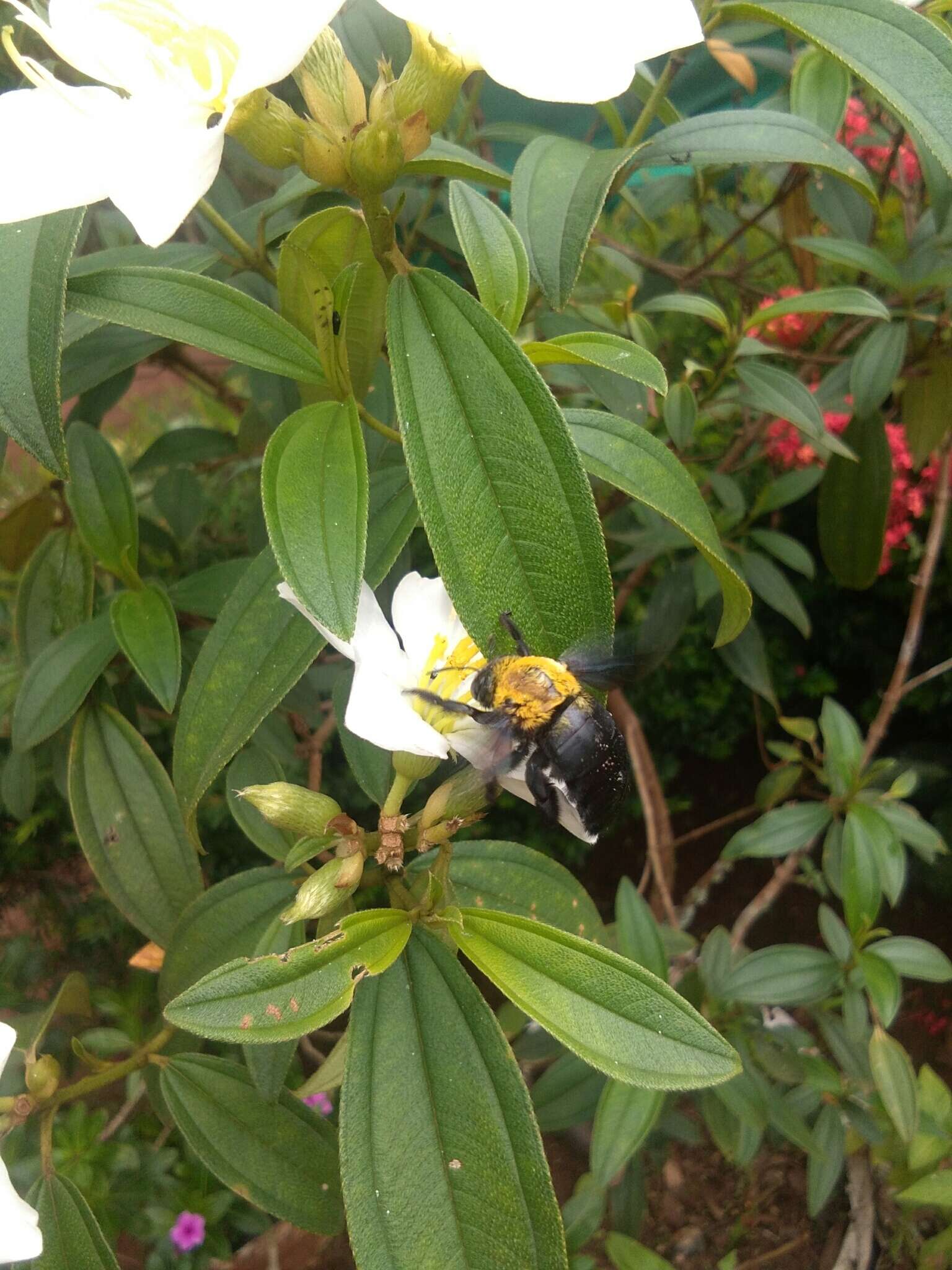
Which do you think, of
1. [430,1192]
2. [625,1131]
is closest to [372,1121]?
[430,1192]

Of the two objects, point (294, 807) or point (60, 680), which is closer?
point (294, 807)

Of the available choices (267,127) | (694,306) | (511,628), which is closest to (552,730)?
(511,628)

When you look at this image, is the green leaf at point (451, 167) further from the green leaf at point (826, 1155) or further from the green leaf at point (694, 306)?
the green leaf at point (826, 1155)

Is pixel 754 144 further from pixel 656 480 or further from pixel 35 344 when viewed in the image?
pixel 35 344

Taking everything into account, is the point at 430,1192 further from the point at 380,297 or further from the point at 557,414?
the point at 380,297

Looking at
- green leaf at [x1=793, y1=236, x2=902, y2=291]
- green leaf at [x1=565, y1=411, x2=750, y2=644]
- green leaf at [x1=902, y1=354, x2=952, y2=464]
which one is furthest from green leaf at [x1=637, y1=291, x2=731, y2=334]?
green leaf at [x1=565, y1=411, x2=750, y2=644]

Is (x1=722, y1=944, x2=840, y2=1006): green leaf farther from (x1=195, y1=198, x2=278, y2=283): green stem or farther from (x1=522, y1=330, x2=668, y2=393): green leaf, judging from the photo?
(x1=195, y1=198, x2=278, y2=283): green stem
